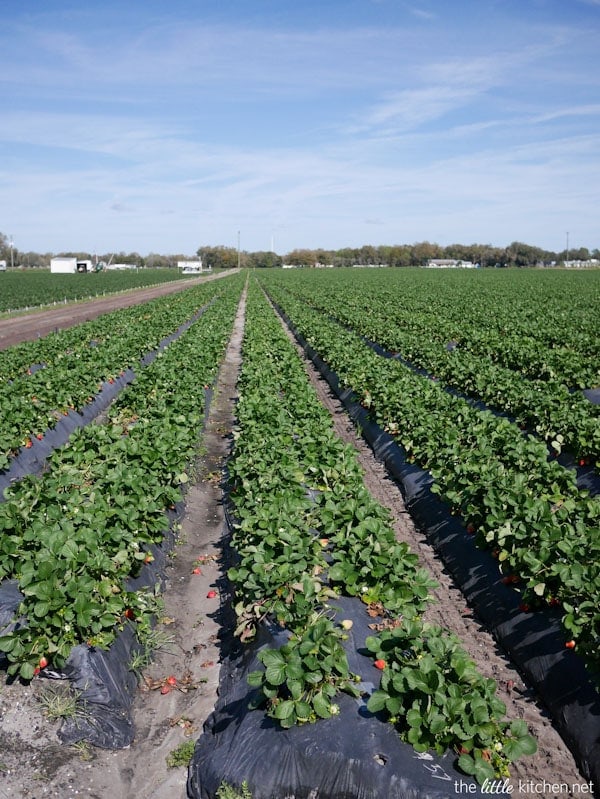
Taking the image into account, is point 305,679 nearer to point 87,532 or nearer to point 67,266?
point 87,532

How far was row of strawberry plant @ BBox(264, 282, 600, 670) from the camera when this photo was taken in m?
5.27

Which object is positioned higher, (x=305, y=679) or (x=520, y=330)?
(x=520, y=330)

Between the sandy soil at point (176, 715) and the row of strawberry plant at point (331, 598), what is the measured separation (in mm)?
464

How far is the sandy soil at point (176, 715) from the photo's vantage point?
4.45 metres

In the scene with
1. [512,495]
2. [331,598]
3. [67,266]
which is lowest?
[331,598]

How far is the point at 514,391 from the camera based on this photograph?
12.6 metres

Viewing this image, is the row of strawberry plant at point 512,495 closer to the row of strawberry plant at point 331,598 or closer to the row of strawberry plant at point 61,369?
the row of strawberry plant at point 331,598

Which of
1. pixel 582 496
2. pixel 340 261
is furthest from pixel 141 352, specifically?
pixel 340 261

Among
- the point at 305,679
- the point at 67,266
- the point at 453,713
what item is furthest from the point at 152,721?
the point at 67,266

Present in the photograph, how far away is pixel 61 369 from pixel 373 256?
179 metres

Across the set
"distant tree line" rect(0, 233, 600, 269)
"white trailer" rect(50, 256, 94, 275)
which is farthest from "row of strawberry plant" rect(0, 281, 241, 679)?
"distant tree line" rect(0, 233, 600, 269)

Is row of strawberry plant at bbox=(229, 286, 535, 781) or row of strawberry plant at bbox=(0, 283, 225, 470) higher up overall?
row of strawberry plant at bbox=(0, 283, 225, 470)

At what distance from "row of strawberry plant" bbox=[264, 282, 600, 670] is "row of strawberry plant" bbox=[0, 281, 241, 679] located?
352cm

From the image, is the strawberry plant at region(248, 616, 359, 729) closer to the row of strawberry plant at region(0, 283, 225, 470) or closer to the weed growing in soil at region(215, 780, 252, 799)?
the weed growing in soil at region(215, 780, 252, 799)
